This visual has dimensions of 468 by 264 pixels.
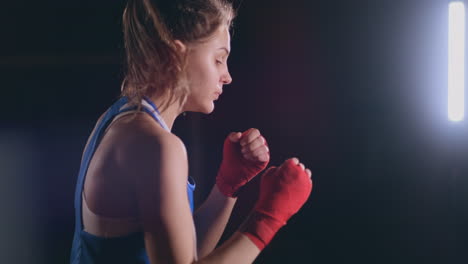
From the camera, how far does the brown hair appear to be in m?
0.76

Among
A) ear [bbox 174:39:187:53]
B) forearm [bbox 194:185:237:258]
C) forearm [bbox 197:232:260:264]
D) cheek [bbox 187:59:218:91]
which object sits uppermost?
ear [bbox 174:39:187:53]

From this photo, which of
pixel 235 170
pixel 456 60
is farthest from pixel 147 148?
pixel 456 60

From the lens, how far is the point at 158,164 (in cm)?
62

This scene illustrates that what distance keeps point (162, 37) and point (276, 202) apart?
1.34ft

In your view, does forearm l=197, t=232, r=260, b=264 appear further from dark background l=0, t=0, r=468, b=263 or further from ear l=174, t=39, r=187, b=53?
dark background l=0, t=0, r=468, b=263

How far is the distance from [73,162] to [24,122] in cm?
24

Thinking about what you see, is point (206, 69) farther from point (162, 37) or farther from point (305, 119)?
point (305, 119)

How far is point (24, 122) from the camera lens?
1.48 meters

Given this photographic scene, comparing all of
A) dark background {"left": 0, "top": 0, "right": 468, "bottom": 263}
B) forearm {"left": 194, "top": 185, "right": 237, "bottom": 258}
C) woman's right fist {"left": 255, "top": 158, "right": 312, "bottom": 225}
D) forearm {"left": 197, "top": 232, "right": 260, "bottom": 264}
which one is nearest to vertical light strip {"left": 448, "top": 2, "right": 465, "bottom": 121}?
dark background {"left": 0, "top": 0, "right": 468, "bottom": 263}

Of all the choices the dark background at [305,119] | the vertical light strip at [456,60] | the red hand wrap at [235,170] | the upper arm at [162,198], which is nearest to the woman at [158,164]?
the upper arm at [162,198]

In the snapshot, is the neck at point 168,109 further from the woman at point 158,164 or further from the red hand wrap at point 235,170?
the red hand wrap at point 235,170

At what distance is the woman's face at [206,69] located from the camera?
0.79m

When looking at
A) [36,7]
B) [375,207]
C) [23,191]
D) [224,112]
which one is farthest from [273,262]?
[36,7]

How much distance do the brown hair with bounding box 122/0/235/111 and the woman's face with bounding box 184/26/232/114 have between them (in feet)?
0.06
